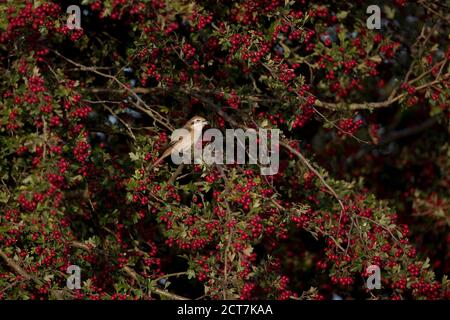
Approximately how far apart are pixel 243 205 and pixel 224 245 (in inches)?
14.4

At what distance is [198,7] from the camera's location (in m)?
8.35

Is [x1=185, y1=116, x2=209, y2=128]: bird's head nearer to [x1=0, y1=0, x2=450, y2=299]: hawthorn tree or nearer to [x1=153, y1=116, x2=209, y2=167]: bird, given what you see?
[x1=153, y1=116, x2=209, y2=167]: bird

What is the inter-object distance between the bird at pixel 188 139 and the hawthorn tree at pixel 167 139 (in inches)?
3.7

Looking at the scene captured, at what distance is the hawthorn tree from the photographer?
309 inches

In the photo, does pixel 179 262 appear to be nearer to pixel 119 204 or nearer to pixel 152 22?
pixel 119 204

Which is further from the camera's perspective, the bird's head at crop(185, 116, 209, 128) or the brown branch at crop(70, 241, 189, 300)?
the bird's head at crop(185, 116, 209, 128)

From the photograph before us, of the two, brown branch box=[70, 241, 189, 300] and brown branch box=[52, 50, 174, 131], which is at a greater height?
brown branch box=[52, 50, 174, 131]

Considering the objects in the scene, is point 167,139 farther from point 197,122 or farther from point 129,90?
point 129,90

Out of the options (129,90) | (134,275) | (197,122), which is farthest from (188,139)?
(134,275)

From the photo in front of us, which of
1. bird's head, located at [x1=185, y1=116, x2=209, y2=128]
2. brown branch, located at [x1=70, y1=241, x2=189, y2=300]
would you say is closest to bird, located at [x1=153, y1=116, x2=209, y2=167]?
bird's head, located at [x1=185, y1=116, x2=209, y2=128]

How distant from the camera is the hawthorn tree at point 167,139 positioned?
25.7 feet

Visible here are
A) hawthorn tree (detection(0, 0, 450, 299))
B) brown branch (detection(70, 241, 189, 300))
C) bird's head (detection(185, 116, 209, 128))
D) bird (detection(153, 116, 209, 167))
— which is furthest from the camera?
bird's head (detection(185, 116, 209, 128))

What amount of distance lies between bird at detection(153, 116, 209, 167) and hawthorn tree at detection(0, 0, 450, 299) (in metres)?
0.09

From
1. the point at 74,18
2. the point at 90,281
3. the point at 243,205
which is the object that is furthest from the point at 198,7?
the point at 90,281
